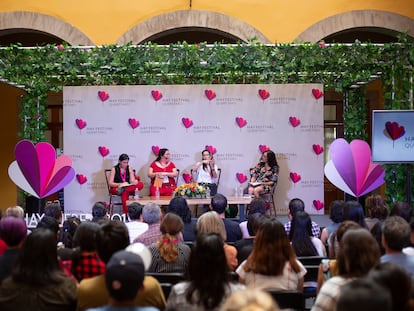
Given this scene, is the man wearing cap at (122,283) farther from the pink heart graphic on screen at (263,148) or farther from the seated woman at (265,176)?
the pink heart graphic on screen at (263,148)

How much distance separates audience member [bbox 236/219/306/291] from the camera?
3846 millimetres

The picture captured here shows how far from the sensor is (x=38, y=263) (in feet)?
10.6

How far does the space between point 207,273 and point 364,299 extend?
1202 mm

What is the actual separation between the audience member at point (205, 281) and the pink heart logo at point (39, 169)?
6.06 metres

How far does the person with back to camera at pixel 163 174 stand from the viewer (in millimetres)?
10781

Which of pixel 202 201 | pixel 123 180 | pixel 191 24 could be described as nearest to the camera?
pixel 202 201

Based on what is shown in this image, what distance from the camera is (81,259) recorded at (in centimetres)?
368

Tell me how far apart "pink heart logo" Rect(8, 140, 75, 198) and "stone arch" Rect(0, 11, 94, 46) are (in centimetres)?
379

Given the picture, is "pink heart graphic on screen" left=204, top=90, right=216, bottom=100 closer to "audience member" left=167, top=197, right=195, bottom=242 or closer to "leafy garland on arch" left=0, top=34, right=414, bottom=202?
"leafy garland on arch" left=0, top=34, right=414, bottom=202

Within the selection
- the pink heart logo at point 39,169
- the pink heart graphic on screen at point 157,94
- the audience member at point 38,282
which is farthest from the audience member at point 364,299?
the pink heart graphic on screen at point 157,94

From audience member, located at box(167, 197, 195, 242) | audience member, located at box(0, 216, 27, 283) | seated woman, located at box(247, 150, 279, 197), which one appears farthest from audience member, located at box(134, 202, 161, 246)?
seated woman, located at box(247, 150, 279, 197)

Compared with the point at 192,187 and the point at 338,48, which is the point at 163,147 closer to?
the point at 192,187

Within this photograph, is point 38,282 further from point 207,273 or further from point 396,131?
point 396,131

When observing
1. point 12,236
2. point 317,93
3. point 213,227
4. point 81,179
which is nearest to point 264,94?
point 317,93
